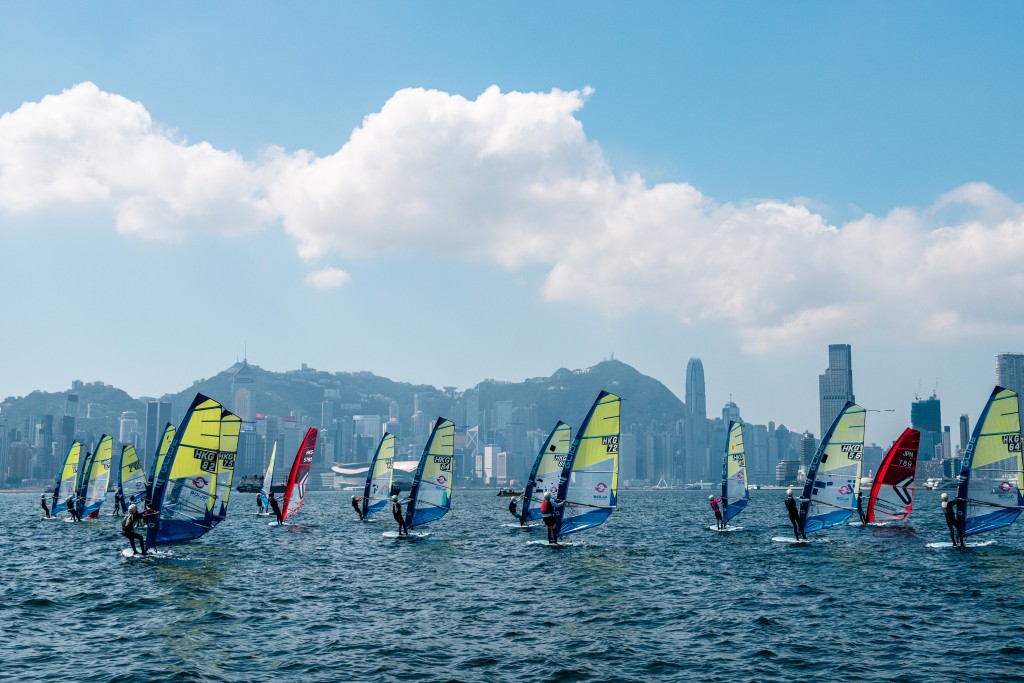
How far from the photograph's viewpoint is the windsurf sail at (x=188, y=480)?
3712 cm

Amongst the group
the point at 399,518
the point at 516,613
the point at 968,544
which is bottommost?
the point at 968,544

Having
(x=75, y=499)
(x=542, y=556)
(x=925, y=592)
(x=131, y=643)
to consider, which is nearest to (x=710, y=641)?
(x=925, y=592)

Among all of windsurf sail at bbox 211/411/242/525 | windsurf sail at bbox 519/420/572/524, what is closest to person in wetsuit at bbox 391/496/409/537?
windsurf sail at bbox 519/420/572/524

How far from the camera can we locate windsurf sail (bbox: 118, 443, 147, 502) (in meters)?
66.6

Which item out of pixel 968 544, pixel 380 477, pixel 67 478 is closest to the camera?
pixel 968 544

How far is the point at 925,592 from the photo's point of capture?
2869 centimetres

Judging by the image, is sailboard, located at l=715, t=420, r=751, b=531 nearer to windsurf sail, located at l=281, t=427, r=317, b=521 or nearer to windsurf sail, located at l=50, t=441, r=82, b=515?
windsurf sail, located at l=281, t=427, r=317, b=521

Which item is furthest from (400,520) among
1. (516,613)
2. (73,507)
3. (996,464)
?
(73,507)

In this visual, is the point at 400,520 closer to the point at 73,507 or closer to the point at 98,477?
the point at 98,477

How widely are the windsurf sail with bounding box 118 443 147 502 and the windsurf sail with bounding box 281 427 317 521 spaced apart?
39.7 feet

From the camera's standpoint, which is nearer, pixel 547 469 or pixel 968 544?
pixel 968 544

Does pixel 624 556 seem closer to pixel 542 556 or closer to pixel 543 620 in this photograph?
pixel 542 556

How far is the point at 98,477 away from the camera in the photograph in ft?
214

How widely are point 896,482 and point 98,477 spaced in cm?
5512
